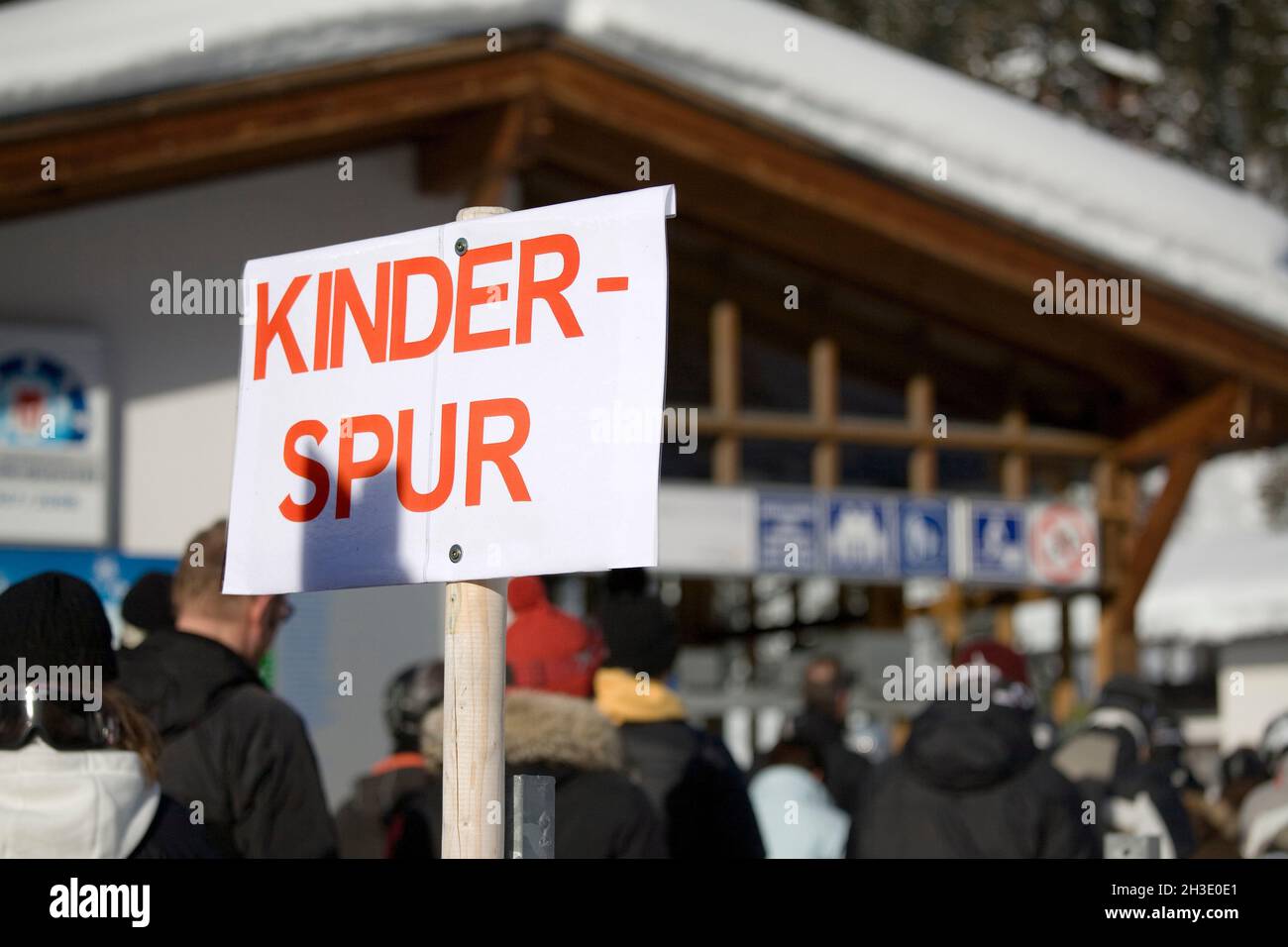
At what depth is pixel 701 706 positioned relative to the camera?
32.9 ft

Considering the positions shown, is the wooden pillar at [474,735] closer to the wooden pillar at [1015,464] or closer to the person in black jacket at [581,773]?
the person in black jacket at [581,773]

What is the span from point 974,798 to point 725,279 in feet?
19.6

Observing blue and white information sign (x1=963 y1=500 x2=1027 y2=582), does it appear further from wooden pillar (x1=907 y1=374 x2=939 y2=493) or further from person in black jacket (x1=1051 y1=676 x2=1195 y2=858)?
person in black jacket (x1=1051 y1=676 x2=1195 y2=858)

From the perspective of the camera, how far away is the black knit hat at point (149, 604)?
435 centimetres

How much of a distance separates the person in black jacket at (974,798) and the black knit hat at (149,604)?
5.93 ft

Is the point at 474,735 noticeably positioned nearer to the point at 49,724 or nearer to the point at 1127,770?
the point at 49,724

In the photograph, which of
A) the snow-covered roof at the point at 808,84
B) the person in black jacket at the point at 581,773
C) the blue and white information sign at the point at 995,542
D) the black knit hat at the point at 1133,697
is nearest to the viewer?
the person in black jacket at the point at 581,773

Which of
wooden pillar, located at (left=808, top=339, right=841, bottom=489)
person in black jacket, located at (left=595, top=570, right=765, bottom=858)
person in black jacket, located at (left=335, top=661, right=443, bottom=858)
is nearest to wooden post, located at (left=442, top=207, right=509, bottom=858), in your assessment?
person in black jacket, located at (left=595, top=570, right=765, bottom=858)

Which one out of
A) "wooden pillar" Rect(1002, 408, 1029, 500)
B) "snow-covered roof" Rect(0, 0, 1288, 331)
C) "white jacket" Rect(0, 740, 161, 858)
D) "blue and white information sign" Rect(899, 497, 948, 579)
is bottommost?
"white jacket" Rect(0, 740, 161, 858)

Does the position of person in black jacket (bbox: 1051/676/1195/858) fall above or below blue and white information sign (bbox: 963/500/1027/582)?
below

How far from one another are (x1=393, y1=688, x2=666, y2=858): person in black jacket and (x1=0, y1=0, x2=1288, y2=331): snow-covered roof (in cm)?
473

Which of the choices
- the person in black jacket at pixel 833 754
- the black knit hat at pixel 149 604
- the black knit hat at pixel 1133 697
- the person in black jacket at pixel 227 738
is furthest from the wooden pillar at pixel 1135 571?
the person in black jacket at pixel 227 738

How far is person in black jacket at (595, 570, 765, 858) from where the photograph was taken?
4188 millimetres
